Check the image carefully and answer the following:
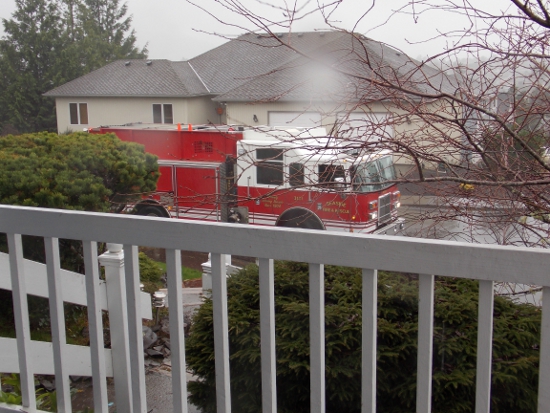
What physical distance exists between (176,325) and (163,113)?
4397mm

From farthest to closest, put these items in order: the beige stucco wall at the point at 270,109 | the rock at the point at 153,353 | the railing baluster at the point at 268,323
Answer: the rock at the point at 153,353 → the beige stucco wall at the point at 270,109 → the railing baluster at the point at 268,323

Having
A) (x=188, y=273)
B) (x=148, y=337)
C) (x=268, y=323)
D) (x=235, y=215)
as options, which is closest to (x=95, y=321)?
(x=268, y=323)

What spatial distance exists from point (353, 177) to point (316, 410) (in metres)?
0.84

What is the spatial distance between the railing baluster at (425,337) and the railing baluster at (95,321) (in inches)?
32.4

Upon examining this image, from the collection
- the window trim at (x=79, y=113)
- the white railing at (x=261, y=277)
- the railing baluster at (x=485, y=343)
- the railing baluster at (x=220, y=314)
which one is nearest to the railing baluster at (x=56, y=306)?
the white railing at (x=261, y=277)

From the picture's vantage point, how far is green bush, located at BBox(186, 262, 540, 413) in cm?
146

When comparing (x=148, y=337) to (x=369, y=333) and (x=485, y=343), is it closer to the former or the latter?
(x=369, y=333)

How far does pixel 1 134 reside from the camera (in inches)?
135

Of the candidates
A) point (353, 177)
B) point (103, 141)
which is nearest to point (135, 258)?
point (353, 177)

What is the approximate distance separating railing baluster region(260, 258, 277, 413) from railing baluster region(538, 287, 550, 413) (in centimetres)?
55

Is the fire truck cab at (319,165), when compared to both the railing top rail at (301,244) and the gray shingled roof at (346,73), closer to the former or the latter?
the gray shingled roof at (346,73)

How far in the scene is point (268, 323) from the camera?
1.29 m

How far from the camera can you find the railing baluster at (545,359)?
41.5 inches

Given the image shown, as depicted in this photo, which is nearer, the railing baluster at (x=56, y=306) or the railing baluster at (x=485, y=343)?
the railing baluster at (x=485, y=343)
